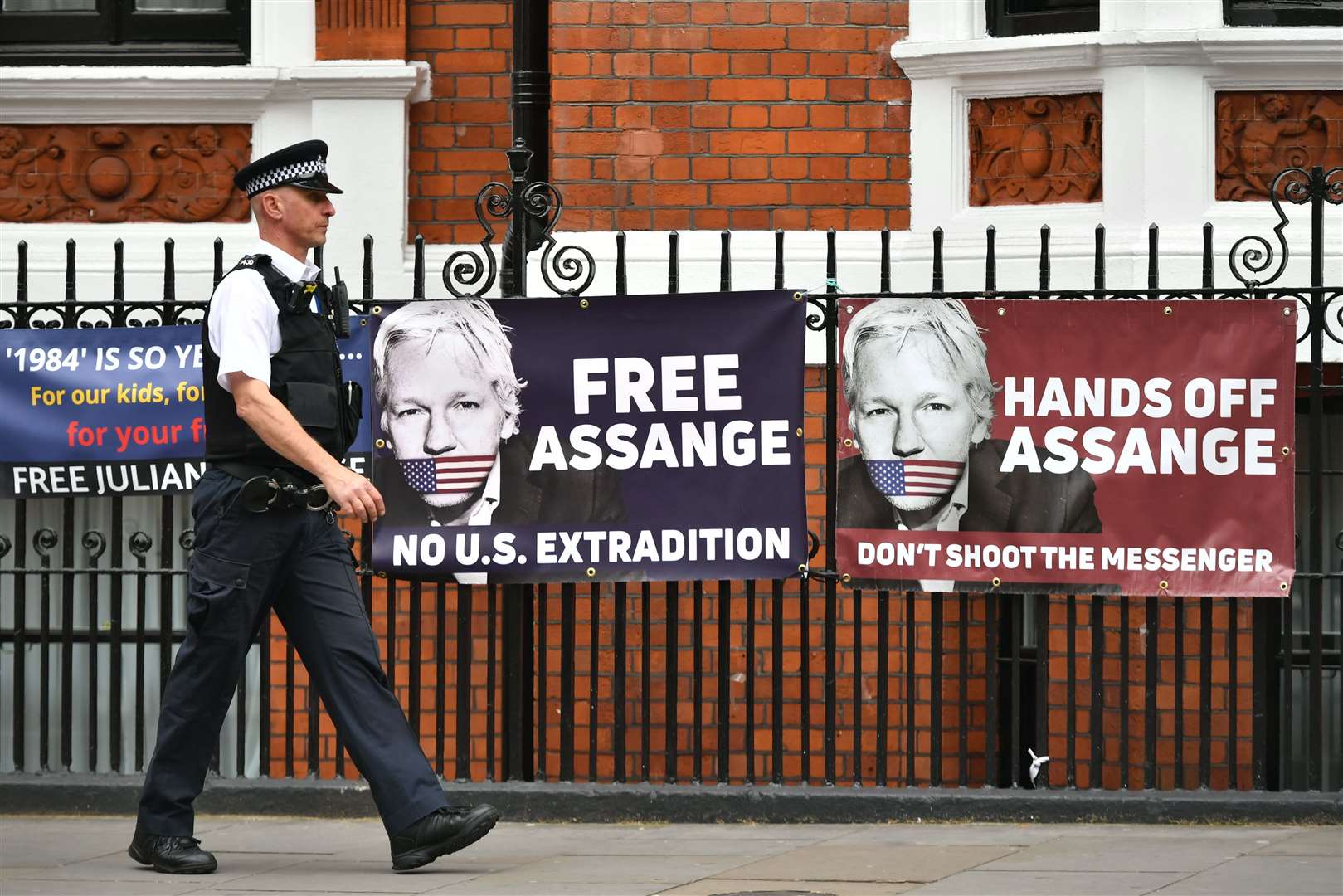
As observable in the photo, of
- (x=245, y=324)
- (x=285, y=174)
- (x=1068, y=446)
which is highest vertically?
(x=285, y=174)

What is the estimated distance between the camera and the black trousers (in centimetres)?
600

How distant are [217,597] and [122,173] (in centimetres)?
401

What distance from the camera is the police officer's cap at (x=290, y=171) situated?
614 centimetres

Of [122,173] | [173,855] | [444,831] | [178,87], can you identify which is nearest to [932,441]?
[444,831]

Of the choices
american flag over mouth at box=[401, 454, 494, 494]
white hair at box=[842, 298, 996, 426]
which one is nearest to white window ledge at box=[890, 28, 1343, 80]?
white hair at box=[842, 298, 996, 426]

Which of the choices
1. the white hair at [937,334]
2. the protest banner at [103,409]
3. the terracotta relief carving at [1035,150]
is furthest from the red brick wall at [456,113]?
the white hair at [937,334]

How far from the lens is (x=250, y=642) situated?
620cm

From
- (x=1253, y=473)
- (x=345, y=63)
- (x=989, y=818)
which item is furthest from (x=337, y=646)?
(x=345, y=63)

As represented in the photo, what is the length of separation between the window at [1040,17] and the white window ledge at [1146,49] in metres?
0.11

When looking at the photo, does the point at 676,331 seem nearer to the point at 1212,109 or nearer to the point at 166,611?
the point at 166,611

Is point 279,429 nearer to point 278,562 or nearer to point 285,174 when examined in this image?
point 278,562

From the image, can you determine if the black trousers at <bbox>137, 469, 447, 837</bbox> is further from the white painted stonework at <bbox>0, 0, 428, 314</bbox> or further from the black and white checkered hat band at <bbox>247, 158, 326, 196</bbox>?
the white painted stonework at <bbox>0, 0, 428, 314</bbox>

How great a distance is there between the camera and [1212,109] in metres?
8.68

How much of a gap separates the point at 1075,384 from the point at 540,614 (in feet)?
6.76
